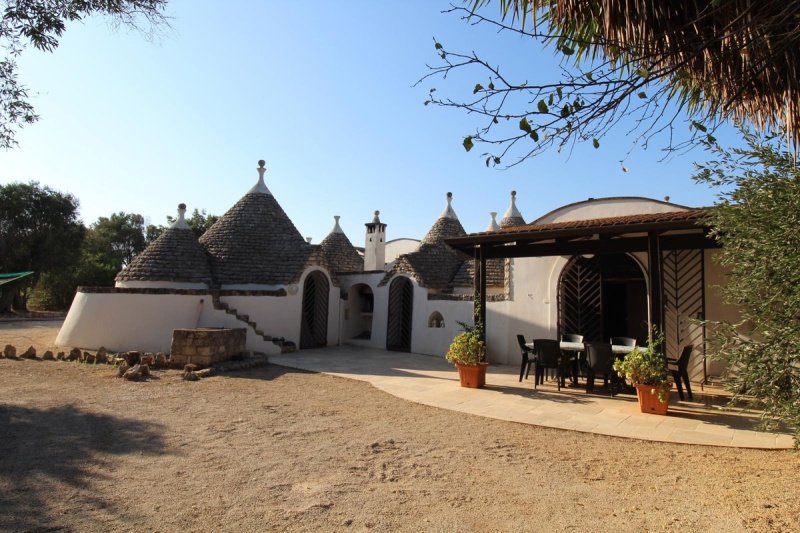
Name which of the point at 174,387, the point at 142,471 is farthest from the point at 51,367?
the point at 142,471

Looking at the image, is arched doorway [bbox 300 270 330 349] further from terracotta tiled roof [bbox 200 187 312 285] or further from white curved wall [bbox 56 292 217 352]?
white curved wall [bbox 56 292 217 352]

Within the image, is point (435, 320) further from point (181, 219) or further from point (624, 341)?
point (181, 219)

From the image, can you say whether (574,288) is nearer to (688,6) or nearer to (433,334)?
(433,334)

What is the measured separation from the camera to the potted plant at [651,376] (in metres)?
7.02

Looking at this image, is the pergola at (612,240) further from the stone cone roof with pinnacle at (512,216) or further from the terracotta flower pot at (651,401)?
the stone cone roof with pinnacle at (512,216)

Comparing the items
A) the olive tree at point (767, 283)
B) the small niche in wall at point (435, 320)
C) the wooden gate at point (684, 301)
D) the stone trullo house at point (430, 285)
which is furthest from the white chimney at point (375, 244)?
the olive tree at point (767, 283)

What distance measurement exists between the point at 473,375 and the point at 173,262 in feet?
39.3

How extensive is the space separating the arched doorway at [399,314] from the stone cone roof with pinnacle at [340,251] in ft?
17.1

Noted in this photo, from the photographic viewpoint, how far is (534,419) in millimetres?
6836

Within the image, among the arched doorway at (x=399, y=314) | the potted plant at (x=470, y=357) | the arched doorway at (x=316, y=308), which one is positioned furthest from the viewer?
the arched doorway at (x=316, y=308)

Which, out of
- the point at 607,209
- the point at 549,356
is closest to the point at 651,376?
the point at 549,356

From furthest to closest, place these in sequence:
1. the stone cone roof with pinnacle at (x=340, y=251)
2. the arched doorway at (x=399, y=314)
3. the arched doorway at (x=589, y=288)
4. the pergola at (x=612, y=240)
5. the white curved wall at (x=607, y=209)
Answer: the stone cone roof with pinnacle at (x=340, y=251)
the arched doorway at (x=399, y=314)
the arched doorway at (x=589, y=288)
the white curved wall at (x=607, y=209)
the pergola at (x=612, y=240)

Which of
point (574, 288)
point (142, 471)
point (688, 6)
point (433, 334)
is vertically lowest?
point (142, 471)

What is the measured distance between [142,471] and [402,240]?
2698cm
